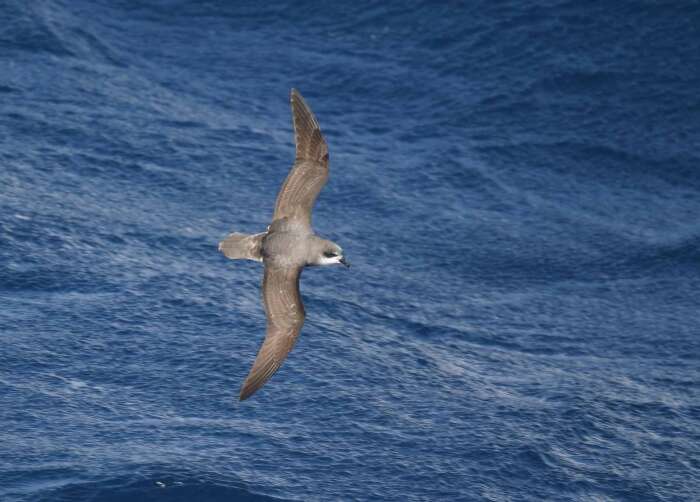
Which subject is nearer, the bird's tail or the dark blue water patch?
the bird's tail

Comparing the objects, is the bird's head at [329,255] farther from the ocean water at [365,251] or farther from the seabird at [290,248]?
the ocean water at [365,251]

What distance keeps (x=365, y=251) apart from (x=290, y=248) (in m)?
13.9

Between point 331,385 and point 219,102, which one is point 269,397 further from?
point 219,102

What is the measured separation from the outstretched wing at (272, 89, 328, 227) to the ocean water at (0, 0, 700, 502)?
21.6ft

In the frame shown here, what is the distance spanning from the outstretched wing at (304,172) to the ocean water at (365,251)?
659cm

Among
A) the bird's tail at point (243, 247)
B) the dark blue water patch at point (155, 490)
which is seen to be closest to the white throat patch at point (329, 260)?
the bird's tail at point (243, 247)

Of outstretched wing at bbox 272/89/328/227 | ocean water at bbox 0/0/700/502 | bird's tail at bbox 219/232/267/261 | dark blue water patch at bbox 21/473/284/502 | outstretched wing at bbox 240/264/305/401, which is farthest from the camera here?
ocean water at bbox 0/0/700/502

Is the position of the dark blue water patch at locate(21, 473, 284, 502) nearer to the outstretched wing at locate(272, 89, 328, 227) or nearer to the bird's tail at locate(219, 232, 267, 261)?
the bird's tail at locate(219, 232, 267, 261)

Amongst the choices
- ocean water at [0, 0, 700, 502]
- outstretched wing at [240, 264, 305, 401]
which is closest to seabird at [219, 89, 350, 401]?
outstretched wing at [240, 264, 305, 401]

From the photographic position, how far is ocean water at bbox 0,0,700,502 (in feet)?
79.5

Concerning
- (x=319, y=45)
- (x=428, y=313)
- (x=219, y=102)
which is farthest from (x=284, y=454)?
(x=319, y=45)

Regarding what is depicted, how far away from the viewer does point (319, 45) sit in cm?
3909

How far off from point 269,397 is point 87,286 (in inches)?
223

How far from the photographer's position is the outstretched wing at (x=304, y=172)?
60.2 ft
